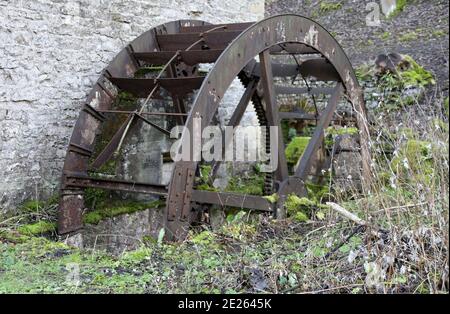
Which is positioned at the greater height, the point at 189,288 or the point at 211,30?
the point at 211,30

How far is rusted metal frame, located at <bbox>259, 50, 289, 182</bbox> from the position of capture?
204 inches

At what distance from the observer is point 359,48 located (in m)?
11.1

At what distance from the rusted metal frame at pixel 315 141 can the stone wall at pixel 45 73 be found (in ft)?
7.79

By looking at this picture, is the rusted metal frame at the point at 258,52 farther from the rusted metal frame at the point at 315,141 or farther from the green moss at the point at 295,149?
the green moss at the point at 295,149

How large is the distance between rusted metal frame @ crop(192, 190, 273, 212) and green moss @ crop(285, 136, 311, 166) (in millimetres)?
2473

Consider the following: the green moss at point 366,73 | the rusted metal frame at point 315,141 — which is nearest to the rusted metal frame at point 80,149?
the rusted metal frame at point 315,141

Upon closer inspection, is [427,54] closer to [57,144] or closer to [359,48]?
[359,48]

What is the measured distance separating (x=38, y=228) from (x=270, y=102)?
2510mm

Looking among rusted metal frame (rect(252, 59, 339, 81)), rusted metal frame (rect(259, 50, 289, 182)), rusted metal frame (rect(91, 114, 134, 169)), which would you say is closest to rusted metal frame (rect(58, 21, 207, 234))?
rusted metal frame (rect(91, 114, 134, 169))

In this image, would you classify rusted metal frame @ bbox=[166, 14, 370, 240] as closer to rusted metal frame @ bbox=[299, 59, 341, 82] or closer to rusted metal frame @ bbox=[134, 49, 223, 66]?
rusted metal frame @ bbox=[299, 59, 341, 82]

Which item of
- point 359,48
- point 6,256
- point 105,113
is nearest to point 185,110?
point 105,113

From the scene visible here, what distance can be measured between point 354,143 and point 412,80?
5.73 ft

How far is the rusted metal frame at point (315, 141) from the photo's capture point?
18.8 feet
